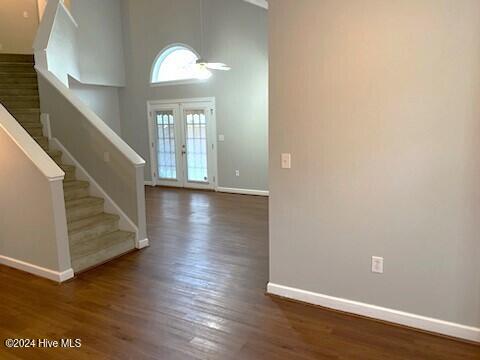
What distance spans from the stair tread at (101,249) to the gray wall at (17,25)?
5904 millimetres

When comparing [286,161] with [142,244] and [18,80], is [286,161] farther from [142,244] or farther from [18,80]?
[18,80]

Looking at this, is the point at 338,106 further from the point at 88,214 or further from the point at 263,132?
the point at 263,132

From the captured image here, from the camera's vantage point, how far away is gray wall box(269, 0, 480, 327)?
87.0 inches

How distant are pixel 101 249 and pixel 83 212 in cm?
61

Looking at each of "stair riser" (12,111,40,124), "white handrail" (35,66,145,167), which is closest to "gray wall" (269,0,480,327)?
"white handrail" (35,66,145,167)

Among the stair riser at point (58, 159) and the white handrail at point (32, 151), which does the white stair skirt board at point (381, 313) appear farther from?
the stair riser at point (58, 159)

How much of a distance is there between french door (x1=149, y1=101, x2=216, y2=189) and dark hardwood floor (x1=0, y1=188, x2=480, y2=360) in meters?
3.81

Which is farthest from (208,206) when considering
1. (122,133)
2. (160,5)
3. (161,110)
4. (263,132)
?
(160,5)

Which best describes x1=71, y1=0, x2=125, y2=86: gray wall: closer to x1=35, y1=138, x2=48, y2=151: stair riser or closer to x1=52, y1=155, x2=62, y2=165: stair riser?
x1=35, y1=138, x2=48, y2=151: stair riser

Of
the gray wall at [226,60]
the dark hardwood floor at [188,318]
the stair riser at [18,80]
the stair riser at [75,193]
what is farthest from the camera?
the gray wall at [226,60]

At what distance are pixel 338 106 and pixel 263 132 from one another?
14.6 feet

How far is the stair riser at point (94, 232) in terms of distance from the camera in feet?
12.6

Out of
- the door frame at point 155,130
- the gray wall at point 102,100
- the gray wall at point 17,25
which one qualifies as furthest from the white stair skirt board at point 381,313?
the gray wall at point 17,25

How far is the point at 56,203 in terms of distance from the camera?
3.31m
